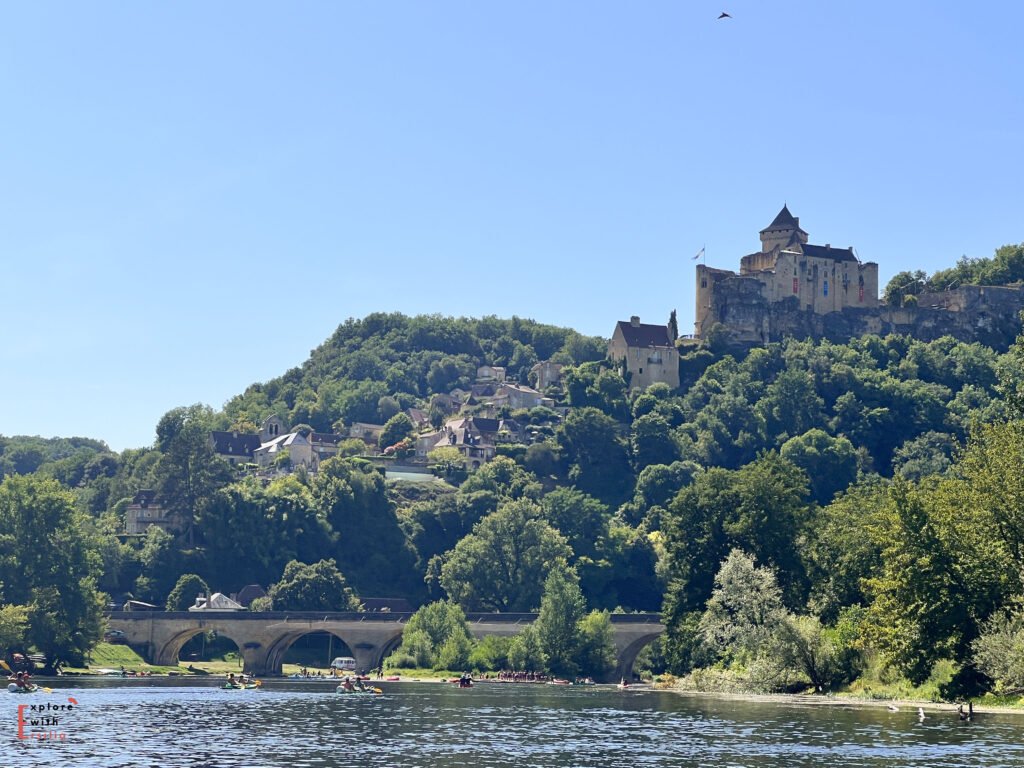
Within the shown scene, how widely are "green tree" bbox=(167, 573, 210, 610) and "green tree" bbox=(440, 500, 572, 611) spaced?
21.2m

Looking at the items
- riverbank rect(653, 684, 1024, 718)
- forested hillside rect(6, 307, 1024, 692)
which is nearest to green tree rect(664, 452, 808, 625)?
forested hillside rect(6, 307, 1024, 692)

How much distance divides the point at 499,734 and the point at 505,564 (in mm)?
82841

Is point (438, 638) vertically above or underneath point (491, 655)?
above

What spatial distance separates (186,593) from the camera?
154 m

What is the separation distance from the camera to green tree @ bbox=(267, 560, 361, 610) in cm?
14950

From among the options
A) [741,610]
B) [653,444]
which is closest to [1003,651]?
[741,610]

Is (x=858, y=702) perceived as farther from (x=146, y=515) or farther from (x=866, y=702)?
(x=146, y=515)

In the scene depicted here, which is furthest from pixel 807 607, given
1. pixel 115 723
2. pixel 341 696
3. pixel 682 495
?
pixel 115 723

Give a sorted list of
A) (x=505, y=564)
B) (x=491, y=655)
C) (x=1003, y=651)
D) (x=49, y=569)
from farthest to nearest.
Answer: (x=505, y=564) → (x=491, y=655) → (x=49, y=569) → (x=1003, y=651)

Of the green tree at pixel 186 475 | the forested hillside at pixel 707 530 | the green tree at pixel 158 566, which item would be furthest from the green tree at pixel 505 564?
the green tree at pixel 186 475

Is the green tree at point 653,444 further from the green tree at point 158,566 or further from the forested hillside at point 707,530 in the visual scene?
the green tree at point 158,566

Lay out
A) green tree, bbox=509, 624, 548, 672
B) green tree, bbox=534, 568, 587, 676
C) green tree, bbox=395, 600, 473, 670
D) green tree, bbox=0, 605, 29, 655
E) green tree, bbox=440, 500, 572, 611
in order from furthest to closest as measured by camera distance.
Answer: green tree, bbox=440, 500, 572, 611, green tree, bbox=395, 600, 473, 670, green tree, bbox=534, 568, 587, 676, green tree, bbox=509, 624, 548, 672, green tree, bbox=0, 605, 29, 655

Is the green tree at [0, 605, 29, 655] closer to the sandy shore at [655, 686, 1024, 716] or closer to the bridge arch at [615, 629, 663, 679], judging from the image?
the bridge arch at [615, 629, 663, 679]

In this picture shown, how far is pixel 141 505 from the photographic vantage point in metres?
180
